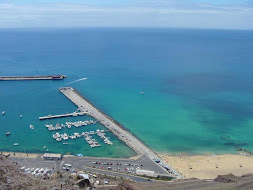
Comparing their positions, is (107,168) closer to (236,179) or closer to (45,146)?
(45,146)

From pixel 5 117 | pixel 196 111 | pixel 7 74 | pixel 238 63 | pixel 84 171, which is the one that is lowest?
pixel 84 171

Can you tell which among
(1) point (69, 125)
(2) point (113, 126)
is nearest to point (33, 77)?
(1) point (69, 125)

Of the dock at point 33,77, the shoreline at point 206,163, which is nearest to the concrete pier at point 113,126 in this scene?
the shoreline at point 206,163

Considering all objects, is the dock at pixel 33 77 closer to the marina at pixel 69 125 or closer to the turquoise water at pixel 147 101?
the turquoise water at pixel 147 101

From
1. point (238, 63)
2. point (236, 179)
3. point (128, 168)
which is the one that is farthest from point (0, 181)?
point (238, 63)

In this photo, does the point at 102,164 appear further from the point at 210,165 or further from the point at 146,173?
the point at 210,165
